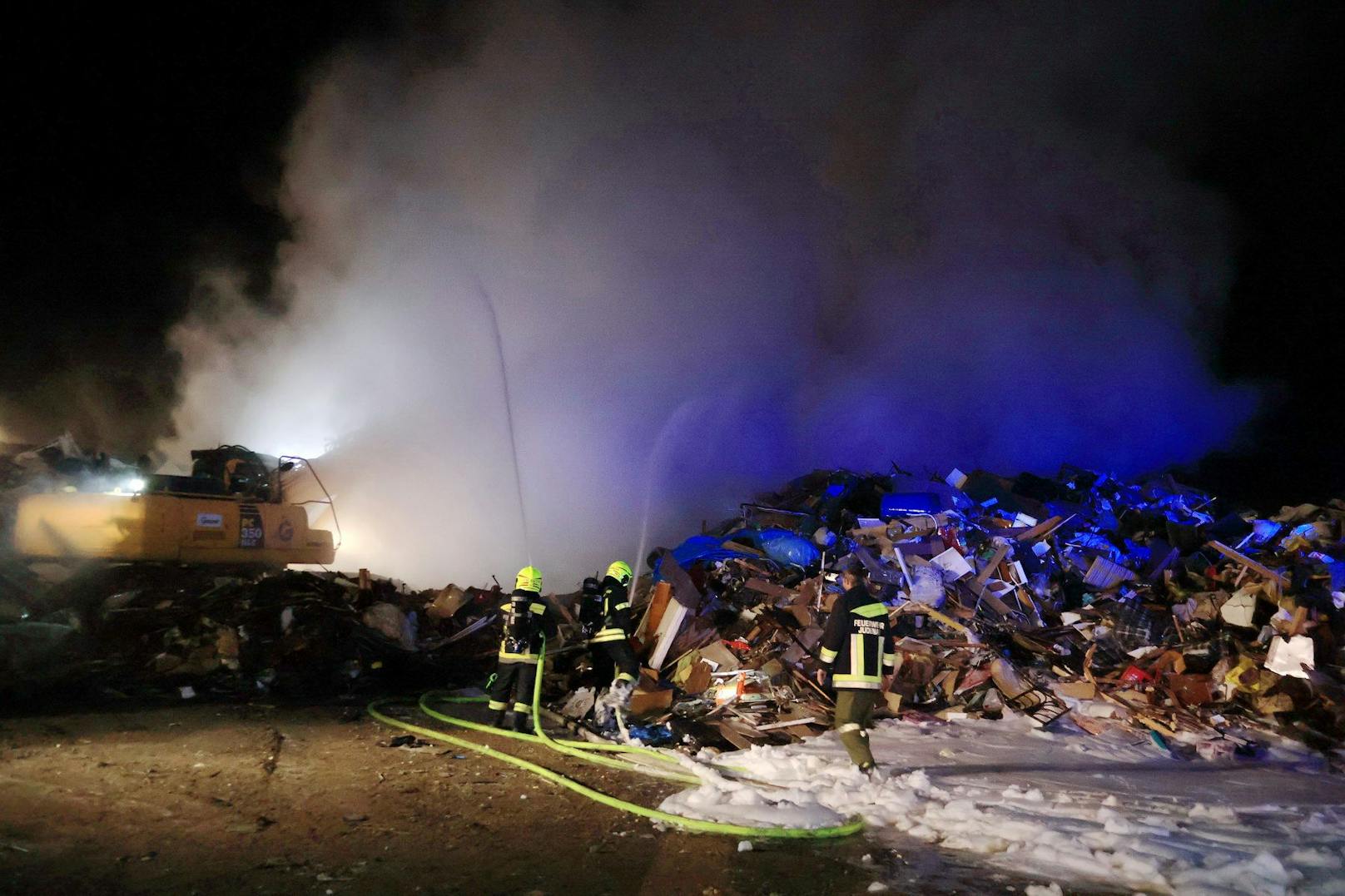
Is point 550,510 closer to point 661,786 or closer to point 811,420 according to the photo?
point 811,420

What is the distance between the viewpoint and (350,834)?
4141 mm

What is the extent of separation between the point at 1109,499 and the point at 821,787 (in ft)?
39.7

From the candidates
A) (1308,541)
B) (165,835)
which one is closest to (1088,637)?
(1308,541)

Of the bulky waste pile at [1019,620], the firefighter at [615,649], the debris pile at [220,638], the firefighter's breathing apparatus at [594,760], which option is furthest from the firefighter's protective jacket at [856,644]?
the debris pile at [220,638]

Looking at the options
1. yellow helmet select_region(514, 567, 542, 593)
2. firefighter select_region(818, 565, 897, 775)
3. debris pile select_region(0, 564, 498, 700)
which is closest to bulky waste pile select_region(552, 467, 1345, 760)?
firefighter select_region(818, 565, 897, 775)

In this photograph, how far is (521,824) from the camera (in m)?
4.40

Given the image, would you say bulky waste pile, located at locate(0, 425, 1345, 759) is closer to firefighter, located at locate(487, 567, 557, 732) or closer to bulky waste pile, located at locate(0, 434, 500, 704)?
bulky waste pile, located at locate(0, 434, 500, 704)

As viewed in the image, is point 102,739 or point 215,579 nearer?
point 102,739

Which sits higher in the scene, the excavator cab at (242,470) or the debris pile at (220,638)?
the excavator cab at (242,470)

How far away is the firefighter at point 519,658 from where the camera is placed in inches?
255

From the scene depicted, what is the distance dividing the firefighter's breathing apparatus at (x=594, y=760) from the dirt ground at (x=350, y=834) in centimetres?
6

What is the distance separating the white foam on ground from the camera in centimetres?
363

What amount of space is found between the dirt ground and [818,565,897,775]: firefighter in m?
1.52

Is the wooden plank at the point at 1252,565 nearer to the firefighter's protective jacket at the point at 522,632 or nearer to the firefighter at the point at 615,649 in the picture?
the firefighter at the point at 615,649
